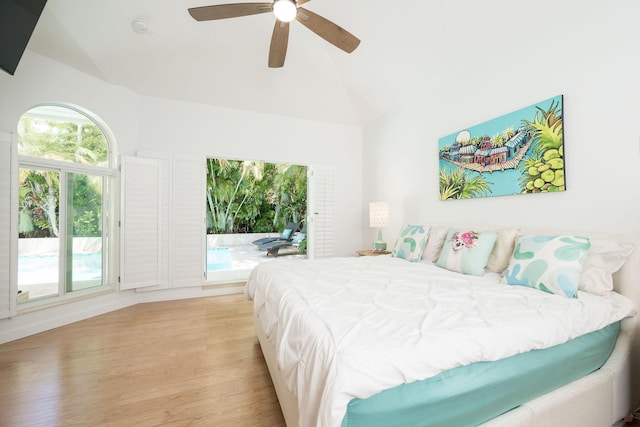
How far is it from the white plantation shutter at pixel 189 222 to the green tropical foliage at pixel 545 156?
147 inches

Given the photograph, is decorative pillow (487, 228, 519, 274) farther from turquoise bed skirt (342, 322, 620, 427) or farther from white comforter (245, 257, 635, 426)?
turquoise bed skirt (342, 322, 620, 427)

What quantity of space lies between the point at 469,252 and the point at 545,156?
94 centimetres

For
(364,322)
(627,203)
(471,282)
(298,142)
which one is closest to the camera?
(364,322)

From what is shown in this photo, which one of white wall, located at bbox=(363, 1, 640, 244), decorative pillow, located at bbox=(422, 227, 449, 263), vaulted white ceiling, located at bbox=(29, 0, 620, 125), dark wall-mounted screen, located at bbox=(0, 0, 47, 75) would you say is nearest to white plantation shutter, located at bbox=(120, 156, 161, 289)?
vaulted white ceiling, located at bbox=(29, 0, 620, 125)

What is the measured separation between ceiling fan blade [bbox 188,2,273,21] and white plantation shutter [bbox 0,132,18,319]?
212cm

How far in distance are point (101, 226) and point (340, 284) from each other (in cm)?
325

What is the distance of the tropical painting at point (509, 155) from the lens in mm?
2019

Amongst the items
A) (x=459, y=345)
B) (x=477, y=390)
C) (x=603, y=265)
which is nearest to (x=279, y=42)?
(x=459, y=345)

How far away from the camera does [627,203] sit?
168cm

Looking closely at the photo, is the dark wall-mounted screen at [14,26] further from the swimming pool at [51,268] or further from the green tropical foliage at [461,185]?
the green tropical foliage at [461,185]

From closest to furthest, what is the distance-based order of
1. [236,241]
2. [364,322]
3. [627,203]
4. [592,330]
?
[364,322] → [592,330] → [627,203] → [236,241]

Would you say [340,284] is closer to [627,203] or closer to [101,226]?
[627,203]

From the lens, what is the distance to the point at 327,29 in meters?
2.12

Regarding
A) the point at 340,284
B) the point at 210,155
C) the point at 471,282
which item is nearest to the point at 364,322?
the point at 340,284
